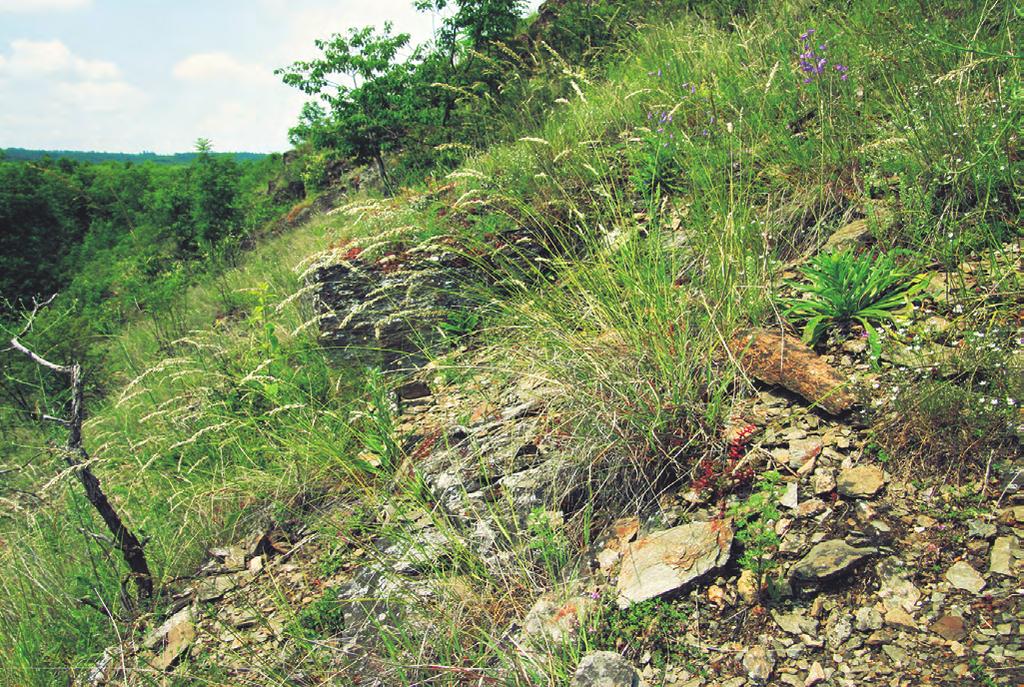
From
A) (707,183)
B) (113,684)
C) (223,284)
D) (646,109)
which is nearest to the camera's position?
(113,684)

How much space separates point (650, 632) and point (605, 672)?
24 cm

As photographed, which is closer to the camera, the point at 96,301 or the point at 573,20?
the point at 573,20

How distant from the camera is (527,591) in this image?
1.84m

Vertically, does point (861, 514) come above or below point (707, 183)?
below

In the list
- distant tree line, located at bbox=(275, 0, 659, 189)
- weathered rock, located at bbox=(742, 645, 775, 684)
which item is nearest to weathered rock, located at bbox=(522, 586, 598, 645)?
weathered rock, located at bbox=(742, 645, 775, 684)

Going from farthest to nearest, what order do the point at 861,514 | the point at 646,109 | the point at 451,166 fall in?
the point at 451,166
the point at 646,109
the point at 861,514

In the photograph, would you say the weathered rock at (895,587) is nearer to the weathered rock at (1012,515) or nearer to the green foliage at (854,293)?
the weathered rock at (1012,515)

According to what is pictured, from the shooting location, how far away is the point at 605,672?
1.44 metres

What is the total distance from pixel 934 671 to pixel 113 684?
2.68 m

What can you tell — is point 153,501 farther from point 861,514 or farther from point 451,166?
point 451,166

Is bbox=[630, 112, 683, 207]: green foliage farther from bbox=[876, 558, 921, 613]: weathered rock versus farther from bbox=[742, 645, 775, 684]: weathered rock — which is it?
bbox=[742, 645, 775, 684]: weathered rock

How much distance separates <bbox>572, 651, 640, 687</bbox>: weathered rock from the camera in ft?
4.66

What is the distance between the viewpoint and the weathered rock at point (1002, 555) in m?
1.46

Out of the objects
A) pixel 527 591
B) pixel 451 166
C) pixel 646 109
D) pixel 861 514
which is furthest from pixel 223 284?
pixel 861 514
